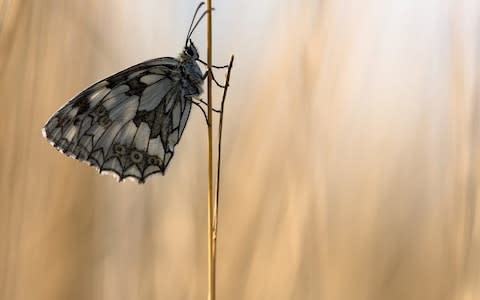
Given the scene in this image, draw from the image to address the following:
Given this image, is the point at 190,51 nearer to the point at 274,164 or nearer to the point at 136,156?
the point at 136,156

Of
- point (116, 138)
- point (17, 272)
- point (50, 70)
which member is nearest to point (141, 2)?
point (50, 70)

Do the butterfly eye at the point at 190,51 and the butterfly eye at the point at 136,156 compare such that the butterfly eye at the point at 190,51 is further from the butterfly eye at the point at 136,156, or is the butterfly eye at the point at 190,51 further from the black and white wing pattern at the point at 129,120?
the butterfly eye at the point at 136,156

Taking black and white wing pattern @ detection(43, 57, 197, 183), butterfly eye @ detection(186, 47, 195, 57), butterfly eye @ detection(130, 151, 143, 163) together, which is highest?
butterfly eye @ detection(186, 47, 195, 57)

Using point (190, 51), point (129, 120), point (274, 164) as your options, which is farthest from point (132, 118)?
point (274, 164)

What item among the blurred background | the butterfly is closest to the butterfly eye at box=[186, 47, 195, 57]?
the butterfly

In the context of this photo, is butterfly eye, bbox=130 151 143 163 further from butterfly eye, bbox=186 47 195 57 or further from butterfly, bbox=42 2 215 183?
butterfly eye, bbox=186 47 195 57

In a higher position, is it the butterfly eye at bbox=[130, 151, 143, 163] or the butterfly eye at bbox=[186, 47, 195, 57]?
the butterfly eye at bbox=[186, 47, 195, 57]

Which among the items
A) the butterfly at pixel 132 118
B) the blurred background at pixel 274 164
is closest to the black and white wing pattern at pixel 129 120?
the butterfly at pixel 132 118

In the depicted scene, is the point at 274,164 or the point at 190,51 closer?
the point at 190,51
